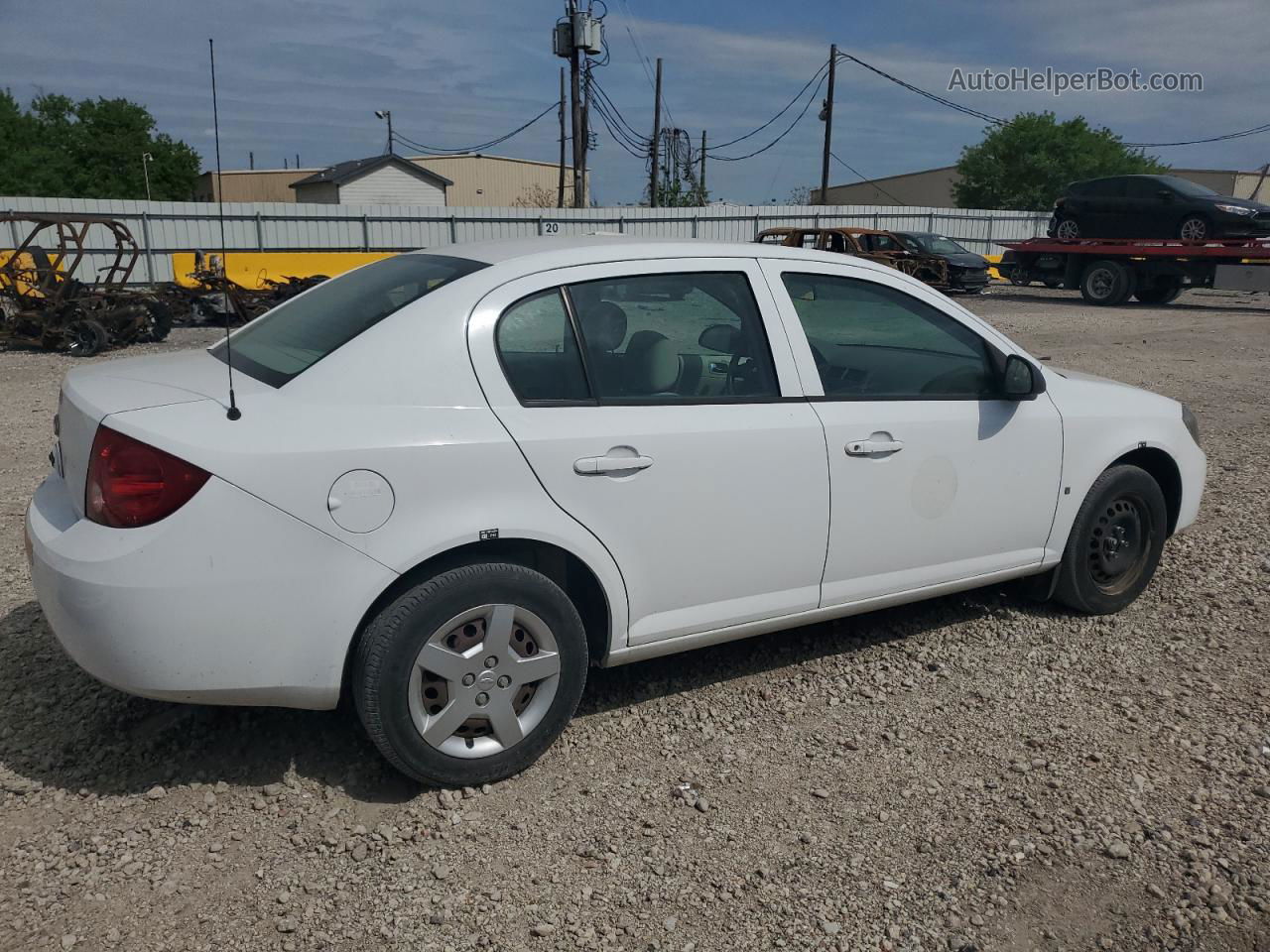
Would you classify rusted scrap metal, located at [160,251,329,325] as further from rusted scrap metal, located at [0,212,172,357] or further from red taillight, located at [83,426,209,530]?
red taillight, located at [83,426,209,530]

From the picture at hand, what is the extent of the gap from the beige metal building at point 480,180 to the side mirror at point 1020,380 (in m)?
58.3

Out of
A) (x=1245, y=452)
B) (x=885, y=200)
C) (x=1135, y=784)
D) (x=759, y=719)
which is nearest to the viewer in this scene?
(x=1135, y=784)

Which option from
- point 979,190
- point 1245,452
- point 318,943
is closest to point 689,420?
point 318,943

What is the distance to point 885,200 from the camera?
6994 centimetres

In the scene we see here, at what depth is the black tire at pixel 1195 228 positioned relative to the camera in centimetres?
2141

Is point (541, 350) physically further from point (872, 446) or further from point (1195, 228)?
point (1195, 228)

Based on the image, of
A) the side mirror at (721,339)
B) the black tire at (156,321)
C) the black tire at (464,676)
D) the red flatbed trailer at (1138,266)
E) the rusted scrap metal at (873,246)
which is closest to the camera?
the black tire at (464,676)

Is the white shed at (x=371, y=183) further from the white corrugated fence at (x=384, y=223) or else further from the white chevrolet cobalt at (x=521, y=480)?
the white chevrolet cobalt at (x=521, y=480)

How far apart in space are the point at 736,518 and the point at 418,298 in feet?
4.04

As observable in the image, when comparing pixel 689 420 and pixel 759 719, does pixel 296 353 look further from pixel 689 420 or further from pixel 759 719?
pixel 759 719

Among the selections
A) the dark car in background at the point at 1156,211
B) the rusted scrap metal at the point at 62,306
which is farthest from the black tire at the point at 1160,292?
the rusted scrap metal at the point at 62,306

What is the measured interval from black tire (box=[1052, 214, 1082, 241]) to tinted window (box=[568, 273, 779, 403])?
906 inches

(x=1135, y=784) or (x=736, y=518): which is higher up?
(x=736, y=518)

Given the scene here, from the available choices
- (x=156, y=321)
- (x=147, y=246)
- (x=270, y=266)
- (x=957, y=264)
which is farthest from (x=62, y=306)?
(x=957, y=264)
